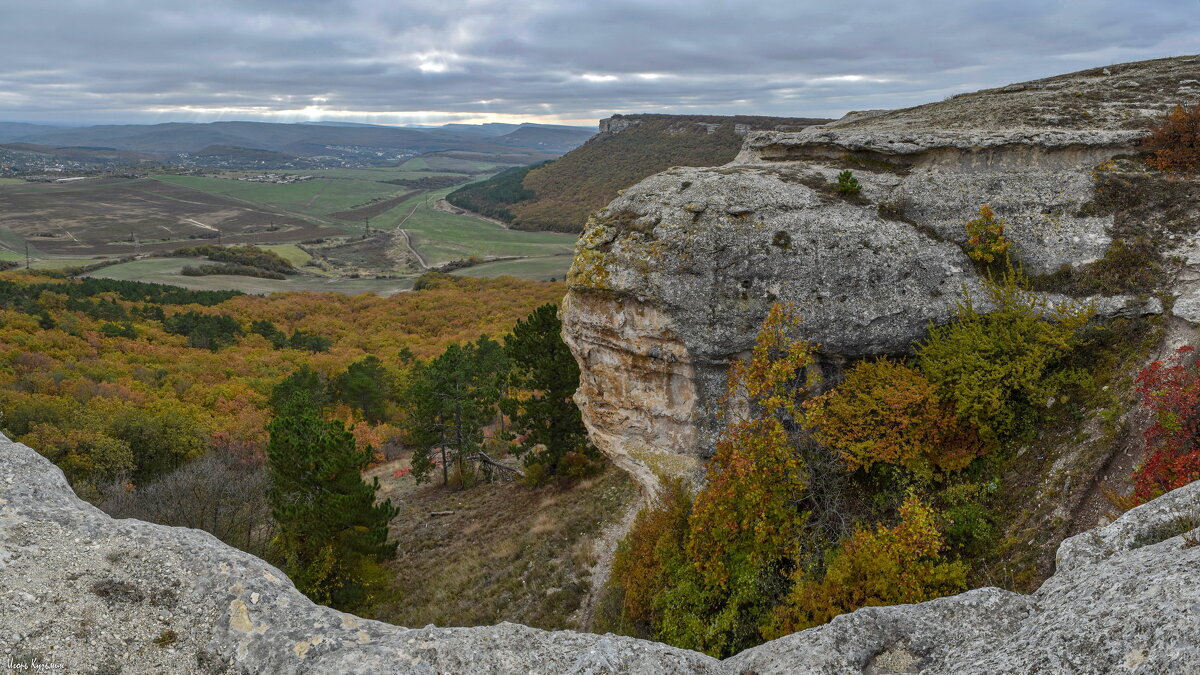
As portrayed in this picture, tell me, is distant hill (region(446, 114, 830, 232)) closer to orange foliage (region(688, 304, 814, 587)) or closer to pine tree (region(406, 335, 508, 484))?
pine tree (region(406, 335, 508, 484))

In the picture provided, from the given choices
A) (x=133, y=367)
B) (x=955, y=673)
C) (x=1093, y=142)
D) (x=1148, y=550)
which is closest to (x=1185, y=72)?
(x=1093, y=142)

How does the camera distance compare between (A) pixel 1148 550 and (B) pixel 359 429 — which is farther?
(B) pixel 359 429

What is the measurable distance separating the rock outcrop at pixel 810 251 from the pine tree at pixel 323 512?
7300 millimetres

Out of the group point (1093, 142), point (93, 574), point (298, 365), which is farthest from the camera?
point (298, 365)

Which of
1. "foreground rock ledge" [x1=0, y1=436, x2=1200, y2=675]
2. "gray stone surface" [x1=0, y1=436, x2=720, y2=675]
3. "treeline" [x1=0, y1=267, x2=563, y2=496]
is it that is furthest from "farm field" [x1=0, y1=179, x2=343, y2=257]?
"foreground rock ledge" [x1=0, y1=436, x2=1200, y2=675]

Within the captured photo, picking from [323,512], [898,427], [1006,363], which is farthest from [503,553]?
[1006,363]

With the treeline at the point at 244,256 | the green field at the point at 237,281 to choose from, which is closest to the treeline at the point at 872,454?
the green field at the point at 237,281

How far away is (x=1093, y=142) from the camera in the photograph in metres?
14.7

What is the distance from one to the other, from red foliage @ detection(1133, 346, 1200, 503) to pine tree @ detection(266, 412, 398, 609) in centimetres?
1730

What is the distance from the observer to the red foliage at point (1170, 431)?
848cm

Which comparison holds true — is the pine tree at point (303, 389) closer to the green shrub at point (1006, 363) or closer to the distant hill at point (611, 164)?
the green shrub at point (1006, 363)

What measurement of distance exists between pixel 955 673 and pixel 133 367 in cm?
5347

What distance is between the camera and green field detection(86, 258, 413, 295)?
91125mm

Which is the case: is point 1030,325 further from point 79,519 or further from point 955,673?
point 79,519
